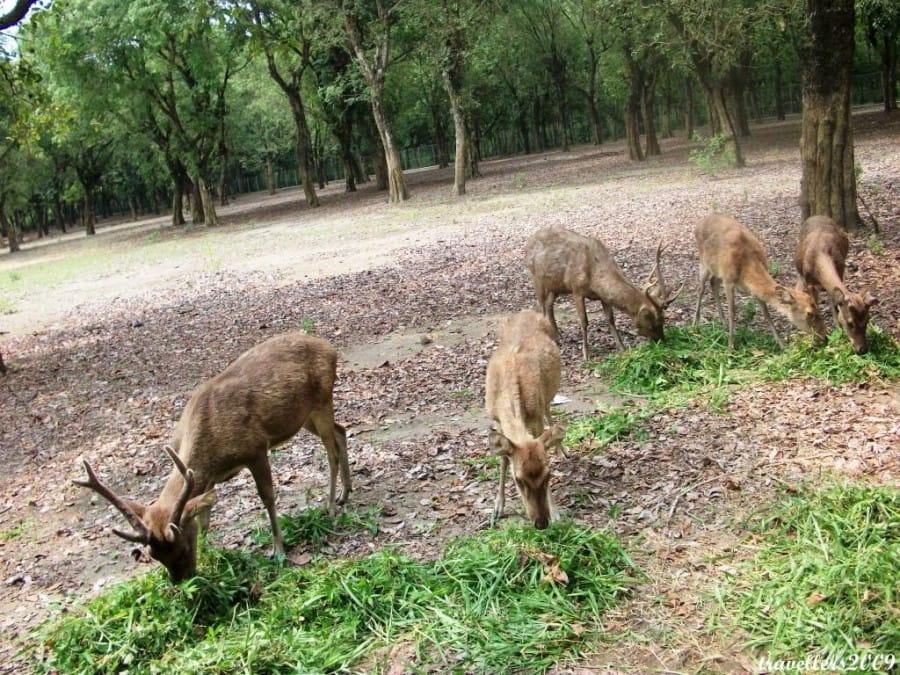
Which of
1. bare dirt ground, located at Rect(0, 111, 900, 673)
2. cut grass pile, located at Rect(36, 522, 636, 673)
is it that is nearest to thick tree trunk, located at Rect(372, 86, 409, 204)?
bare dirt ground, located at Rect(0, 111, 900, 673)

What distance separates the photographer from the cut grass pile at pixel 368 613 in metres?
4.24

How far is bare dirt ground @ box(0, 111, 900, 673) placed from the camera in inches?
207

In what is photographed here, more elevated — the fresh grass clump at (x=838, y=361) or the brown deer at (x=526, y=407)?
the brown deer at (x=526, y=407)

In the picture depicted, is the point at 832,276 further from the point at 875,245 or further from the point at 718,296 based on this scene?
the point at 875,245

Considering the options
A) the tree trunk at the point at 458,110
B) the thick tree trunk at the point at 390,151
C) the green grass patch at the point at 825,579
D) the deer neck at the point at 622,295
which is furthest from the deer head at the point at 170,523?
the thick tree trunk at the point at 390,151

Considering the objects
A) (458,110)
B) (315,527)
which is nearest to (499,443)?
(315,527)

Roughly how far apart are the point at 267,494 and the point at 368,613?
1.26 m

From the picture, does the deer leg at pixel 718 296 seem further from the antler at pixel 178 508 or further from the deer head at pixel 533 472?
the antler at pixel 178 508

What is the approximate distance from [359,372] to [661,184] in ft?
52.8

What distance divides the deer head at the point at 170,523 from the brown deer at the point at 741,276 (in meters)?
5.65

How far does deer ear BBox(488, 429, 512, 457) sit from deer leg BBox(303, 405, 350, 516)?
1.65 m

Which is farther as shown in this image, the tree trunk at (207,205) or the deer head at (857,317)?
the tree trunk at (207,205)

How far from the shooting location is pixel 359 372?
952 centimetres

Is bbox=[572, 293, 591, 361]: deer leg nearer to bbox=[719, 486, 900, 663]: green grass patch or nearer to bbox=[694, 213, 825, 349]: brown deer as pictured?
bbox=[694, 213, 825, 349]: brown deer
